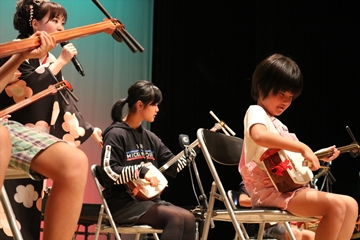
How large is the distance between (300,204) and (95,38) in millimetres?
2751

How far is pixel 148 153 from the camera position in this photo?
8.19 ft

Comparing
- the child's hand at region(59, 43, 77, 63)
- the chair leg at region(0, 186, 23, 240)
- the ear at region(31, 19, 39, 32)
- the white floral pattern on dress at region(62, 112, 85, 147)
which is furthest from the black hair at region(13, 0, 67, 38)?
the chair leg at region(0, 186, 23, 240)

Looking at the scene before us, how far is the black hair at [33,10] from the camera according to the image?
6.52 feet

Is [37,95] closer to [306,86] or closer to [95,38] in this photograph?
[95,38]

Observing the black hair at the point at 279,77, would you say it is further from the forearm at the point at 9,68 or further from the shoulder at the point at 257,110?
the forearm at the point at 9,68

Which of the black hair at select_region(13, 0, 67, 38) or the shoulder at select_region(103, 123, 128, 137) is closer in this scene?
the black hair at select_region(13, 0, 67, 38)

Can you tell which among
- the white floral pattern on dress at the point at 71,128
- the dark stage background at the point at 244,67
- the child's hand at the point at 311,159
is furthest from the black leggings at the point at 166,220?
the dark stage background at the point at 244,67

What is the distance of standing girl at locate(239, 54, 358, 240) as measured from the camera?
1.72 metres

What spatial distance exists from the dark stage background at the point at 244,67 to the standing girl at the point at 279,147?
241cm

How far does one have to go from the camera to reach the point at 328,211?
5.63ft

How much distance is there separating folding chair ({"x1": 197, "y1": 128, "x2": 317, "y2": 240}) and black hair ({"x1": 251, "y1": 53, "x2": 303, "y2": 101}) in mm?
275

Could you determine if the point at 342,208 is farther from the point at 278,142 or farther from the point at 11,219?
the point at 11,219

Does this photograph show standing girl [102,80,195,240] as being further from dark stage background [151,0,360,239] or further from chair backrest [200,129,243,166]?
dark stage background [151,0,360,239]

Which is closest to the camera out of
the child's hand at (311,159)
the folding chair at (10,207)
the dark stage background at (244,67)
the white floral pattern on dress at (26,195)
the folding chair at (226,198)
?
the folding chair at (10,207)
